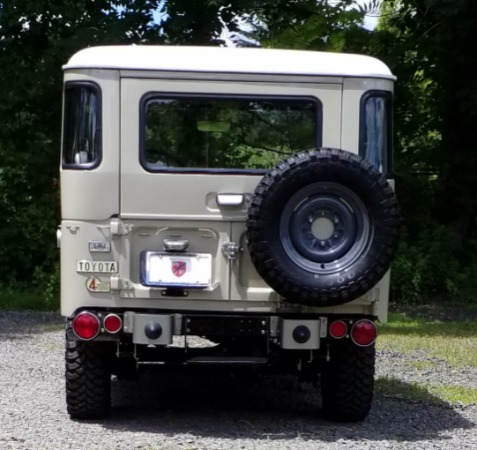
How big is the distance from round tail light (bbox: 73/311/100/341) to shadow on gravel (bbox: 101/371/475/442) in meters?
0.65

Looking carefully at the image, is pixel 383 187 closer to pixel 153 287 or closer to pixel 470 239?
pixel 153 287

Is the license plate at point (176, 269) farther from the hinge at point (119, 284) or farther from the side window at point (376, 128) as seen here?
the side window at point (376, 128)

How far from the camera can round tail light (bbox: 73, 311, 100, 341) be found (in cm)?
758

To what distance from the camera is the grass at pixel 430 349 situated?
9562 millimetres

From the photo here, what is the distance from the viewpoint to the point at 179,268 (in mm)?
7637

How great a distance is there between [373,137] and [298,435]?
1990 mm

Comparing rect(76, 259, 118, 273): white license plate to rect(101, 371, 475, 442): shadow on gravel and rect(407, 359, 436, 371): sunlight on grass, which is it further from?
rect(407, 359, 436, 371): sunlight on grass

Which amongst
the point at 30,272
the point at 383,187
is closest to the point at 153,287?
the point at 383,187

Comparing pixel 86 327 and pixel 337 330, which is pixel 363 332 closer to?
pixel 337 330

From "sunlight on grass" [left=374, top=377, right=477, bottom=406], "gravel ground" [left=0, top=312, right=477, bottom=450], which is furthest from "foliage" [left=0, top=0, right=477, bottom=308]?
"sunlight on grass" [left=374, top=377, right=477, bottom=406]

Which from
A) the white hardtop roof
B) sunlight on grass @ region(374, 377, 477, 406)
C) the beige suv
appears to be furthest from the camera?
sunlight on grass @ region(374, 377, 477, 406)

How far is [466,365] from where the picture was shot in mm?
11359

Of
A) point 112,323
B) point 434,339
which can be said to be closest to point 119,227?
point 112,323

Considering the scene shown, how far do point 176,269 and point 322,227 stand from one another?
0.96m
